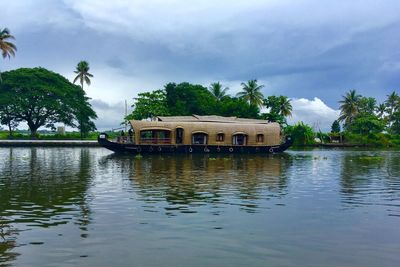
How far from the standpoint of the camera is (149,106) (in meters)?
66.0

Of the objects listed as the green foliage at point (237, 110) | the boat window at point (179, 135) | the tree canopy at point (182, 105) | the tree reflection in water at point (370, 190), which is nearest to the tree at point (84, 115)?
the tree canopy at point (182, 105)

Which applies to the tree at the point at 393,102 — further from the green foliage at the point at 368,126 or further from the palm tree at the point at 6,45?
the palm tree at the point at 6,45

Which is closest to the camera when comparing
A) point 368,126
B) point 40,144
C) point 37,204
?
point 37,204

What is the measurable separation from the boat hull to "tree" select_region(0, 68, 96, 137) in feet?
97.1

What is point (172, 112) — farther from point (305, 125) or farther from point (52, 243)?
point (52, 243)

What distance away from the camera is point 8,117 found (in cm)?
6862

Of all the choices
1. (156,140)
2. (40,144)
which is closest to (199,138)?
(156,140)

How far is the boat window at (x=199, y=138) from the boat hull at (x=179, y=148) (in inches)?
29.9

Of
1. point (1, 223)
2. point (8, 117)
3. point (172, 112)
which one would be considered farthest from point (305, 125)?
point (1, 223)

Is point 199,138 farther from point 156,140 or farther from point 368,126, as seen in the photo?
point 368,126

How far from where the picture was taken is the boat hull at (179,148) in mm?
42812

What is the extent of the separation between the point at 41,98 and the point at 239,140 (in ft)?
123

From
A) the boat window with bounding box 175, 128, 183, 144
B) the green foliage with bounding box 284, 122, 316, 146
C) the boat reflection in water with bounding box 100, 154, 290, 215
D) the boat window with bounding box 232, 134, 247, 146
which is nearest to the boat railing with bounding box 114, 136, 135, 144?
the boat window with bounding box 175, 128, 183, 144

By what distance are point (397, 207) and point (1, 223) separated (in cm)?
1112
